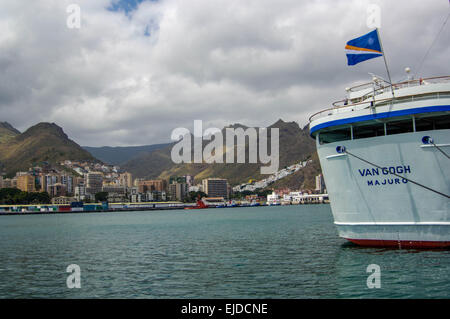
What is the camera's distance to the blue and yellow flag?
25172 millimetres

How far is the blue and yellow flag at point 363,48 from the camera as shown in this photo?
2517cm

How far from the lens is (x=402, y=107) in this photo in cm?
2344

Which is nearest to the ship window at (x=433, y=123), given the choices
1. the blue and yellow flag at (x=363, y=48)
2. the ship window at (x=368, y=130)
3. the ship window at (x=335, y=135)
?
the ship window at (x=368, y=130)

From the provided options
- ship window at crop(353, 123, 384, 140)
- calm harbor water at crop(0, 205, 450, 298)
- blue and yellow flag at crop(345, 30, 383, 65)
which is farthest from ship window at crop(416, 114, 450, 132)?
calm harbor water at crop(0, 205, 450, 298)

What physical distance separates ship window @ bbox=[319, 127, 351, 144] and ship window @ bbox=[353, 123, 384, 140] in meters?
0.79

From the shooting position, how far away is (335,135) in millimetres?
28812

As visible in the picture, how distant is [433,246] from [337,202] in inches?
239

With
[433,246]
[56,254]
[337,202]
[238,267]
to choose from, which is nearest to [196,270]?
[238,267]

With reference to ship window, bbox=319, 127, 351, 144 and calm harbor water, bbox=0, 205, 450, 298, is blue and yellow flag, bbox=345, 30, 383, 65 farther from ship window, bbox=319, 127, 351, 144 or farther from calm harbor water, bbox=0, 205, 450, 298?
calm harbor water, bbox=0, 205, 450, 298

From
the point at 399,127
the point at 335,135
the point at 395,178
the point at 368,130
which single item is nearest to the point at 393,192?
the point at 395,178

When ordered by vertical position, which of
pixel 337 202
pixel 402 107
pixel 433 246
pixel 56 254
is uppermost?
pixel 402 107

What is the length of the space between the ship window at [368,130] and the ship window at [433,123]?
211 cm

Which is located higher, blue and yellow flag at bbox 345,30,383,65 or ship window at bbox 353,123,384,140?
blue and yellow flag at bbox 345,30,383,65
